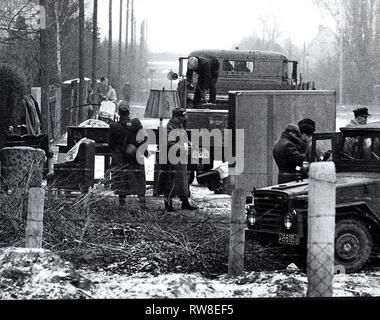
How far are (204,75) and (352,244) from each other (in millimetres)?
9803

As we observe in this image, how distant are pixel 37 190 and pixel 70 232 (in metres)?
1.25

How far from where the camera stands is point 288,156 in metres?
10.5

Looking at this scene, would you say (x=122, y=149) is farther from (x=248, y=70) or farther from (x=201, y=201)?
(x=248, y=70)

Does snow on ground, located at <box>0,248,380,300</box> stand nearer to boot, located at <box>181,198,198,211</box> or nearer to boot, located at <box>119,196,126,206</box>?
boot, located at <box>119,196,126,206</box>

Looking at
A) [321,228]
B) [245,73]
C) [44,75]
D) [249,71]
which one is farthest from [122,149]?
[249,71]

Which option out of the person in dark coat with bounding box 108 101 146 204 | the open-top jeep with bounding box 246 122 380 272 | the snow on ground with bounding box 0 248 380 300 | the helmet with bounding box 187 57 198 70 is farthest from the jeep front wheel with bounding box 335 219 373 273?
the helmet with bounding box 187 57 198 70

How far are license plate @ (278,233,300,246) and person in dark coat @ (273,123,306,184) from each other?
2074 millimetres

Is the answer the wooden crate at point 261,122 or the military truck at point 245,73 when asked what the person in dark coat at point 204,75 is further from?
the wooden crate at point 261,122

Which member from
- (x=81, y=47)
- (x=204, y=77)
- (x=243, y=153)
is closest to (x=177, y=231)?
(x=243, y=153)

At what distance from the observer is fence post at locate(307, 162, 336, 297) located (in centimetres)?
558

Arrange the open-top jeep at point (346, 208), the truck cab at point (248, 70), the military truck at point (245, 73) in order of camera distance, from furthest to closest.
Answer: the truck cab at point (248, 70), the military truck at point (245, 73), the open-top jeep at point (346, 208)

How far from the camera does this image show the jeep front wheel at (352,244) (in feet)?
27.4

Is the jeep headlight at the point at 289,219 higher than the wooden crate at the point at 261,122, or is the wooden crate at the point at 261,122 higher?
the wooden crate at the point at 261,122

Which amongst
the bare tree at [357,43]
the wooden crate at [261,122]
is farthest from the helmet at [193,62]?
the bare tree at [357,43]
